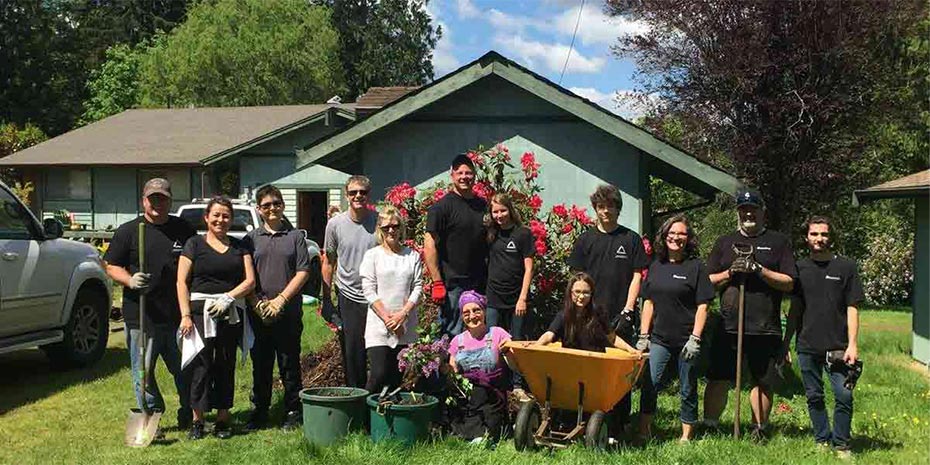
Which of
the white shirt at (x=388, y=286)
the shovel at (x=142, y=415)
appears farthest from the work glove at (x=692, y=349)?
the shovel at (x=142, y=415)

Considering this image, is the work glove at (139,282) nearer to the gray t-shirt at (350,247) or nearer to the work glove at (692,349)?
the gray t-shirt at (350,247)

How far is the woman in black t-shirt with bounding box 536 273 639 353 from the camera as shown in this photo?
17.8ft

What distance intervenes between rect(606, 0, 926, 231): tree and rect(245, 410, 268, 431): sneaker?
12430mm

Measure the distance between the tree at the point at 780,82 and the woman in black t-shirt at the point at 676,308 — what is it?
11.2 metres

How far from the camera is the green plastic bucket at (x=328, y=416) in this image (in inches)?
219

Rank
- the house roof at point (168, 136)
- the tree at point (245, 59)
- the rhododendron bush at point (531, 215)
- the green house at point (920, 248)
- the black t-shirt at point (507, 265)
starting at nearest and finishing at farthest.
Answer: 1. the black t-shirt at point (507, 265)
2. the rhododendron bush at point (531, 215)
3. the green house at point (920, 248)
4. the house roof at point (168, 136)
5. the tree at point (245, 59)

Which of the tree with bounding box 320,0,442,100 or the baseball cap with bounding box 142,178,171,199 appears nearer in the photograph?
the baseball cap with bounding box 142,178,171,199

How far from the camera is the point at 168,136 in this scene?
85.0ft

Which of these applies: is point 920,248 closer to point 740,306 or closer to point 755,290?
point 755,290

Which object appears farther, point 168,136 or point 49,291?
point 168,136

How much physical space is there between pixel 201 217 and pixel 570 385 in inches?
450

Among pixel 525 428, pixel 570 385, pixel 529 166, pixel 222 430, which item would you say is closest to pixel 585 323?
pixel 570 385

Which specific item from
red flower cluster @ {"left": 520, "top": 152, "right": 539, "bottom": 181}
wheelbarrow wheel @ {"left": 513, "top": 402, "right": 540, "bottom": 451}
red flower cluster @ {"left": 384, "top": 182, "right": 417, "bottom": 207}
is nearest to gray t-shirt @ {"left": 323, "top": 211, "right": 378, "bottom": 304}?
wheelbarrow wheel @ {"left": 513, "top": 402, "right": 540, "bottom": 451}

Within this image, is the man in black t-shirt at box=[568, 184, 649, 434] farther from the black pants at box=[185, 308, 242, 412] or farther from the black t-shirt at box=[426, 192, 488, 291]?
the black pants at box=[185, 308, 242, 412]
